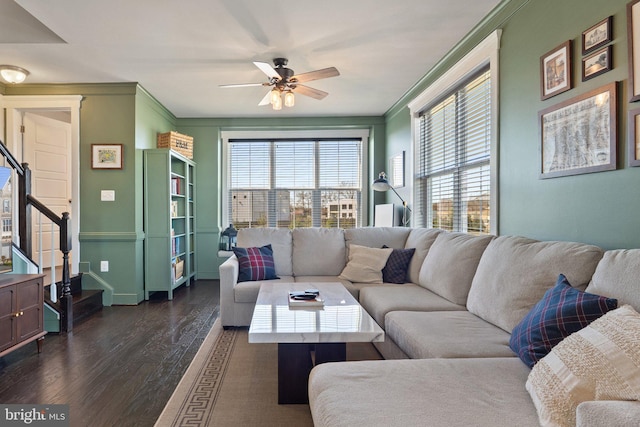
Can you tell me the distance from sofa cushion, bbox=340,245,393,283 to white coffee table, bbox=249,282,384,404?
1.02 metres

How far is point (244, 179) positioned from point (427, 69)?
3317 millimetres

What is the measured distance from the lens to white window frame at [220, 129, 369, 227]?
5.88 m

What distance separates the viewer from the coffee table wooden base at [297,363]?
6.51ft

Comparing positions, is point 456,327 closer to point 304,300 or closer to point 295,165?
point 304,300

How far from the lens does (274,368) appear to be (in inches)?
97.7

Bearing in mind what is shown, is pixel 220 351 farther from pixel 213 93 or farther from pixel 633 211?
pixel 213 93

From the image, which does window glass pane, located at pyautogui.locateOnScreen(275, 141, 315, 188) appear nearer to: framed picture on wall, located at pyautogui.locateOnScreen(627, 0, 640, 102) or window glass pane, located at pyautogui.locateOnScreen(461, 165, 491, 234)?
window glass pane, located at pyautogui.locateOnScreen(461, 165, 491, 234)

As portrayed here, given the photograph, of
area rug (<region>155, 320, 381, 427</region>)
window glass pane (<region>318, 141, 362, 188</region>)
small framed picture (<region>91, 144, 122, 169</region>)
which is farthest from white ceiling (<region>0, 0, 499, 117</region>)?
area rug (<region>155, 320, 381, 427</region>)

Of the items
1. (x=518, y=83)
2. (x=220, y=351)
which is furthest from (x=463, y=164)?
(x=220, y=351)

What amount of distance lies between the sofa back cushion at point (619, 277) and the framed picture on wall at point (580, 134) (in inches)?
21.7

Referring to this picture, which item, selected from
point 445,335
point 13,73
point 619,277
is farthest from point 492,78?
point 13,73

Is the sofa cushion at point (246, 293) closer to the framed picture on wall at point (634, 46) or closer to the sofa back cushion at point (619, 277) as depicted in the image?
the sofa back cushion at point (619, 277)

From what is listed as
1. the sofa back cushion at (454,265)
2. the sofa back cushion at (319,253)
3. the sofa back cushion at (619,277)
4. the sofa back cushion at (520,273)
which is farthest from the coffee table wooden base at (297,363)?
the sofa back cushion at (319,253)

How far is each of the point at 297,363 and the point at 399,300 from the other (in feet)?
3.04
